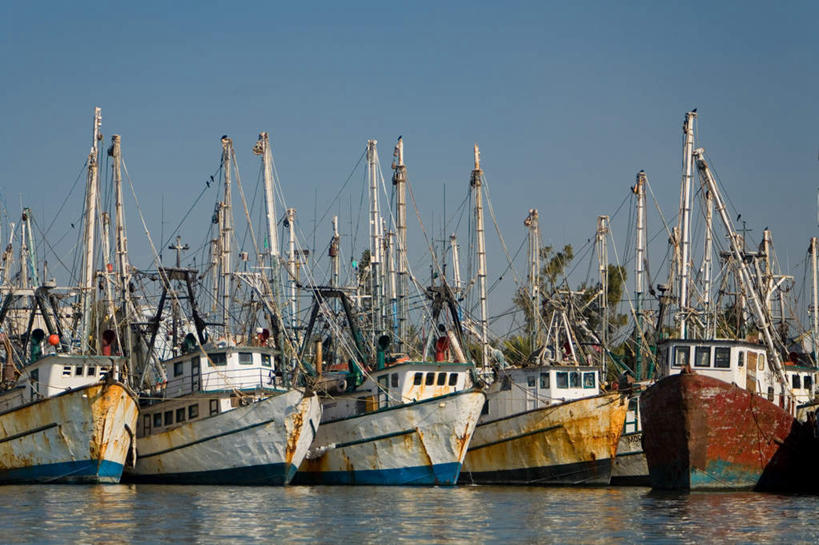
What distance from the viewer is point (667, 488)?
42.6 m

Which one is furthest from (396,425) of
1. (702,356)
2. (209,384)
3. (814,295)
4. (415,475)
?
(814,295)

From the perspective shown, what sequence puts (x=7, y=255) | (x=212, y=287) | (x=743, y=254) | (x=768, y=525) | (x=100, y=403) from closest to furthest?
(x=768, y=525)
(x=100, y=403)
(x=743, y=254)
(x=212, y=287)
(x=7, y=255)

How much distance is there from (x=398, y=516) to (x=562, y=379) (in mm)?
18069

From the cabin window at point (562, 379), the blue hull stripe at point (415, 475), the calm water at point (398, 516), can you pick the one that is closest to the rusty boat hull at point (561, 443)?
the cabin window at point (562, 379)

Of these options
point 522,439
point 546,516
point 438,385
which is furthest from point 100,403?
point 546,516

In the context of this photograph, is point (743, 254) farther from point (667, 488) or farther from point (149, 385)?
point (149, 385)

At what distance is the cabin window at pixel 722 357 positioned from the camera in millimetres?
44938

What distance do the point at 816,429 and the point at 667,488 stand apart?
623 centimetres

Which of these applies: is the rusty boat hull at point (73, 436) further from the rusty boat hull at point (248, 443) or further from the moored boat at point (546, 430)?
the moored boat at point (546, 430)

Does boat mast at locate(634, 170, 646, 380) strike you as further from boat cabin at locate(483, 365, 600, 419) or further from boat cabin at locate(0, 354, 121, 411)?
boat cabin at locate(0, 354, 121, 411)

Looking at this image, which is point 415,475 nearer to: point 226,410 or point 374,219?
point 226,410

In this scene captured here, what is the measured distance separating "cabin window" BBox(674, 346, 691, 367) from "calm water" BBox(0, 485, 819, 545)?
15.9 ft

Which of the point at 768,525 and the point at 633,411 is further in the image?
the point at 633,411

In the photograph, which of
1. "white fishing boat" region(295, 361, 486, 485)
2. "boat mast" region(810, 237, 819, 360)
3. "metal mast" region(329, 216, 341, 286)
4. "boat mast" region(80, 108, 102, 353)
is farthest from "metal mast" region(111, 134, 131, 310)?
"boat mast" region(810, 237, 819, 360)
